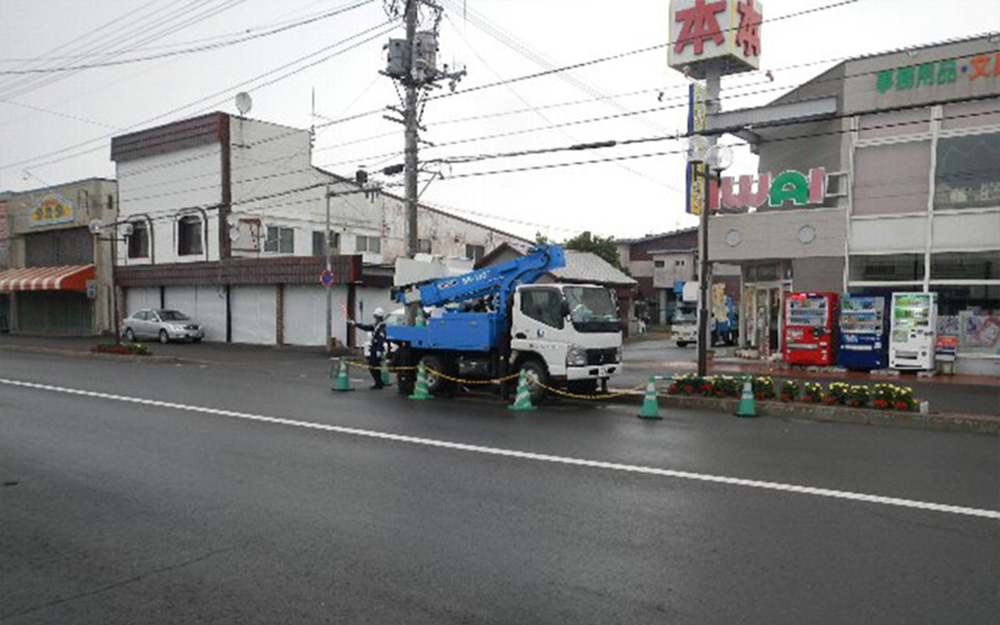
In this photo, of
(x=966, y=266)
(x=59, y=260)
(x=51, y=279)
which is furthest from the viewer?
(x=59, y=260)

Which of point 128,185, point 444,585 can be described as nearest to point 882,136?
point 444,585

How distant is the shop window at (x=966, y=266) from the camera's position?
18.0 metres

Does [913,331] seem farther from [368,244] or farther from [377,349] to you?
[368,244]

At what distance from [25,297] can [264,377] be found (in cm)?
3566

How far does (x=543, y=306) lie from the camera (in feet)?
45.9

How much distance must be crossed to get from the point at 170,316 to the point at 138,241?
8.43 m

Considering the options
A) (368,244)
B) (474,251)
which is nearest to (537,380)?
(368,244)

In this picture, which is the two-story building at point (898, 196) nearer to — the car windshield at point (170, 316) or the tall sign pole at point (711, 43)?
the tall sign pole at point (711, 43)

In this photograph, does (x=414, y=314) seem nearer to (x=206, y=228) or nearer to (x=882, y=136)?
(x=882, y=136)

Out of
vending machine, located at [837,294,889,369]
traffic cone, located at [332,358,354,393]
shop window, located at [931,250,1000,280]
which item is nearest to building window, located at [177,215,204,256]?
traffic cone, located at [332,358,354,393]

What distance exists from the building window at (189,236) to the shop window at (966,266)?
1234 inches

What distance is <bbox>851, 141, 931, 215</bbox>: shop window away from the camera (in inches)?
752

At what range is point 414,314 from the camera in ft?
55.8

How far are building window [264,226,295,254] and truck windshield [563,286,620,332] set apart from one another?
2539 cm
